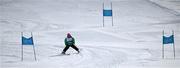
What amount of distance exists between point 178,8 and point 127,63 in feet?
40.6

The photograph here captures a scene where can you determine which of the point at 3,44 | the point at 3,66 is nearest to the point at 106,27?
the point at 3,44

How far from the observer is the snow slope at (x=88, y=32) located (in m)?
15.8

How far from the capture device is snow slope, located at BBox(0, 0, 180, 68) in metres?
15.8

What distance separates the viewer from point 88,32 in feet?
68.5

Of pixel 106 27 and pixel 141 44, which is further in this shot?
pixel 106 27

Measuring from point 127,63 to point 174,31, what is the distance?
5832 millimetres

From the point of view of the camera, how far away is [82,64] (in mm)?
15422

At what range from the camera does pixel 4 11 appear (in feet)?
89.4

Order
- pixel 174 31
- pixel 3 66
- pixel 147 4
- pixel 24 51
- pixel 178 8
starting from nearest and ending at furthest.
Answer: pixel 3 66 → pixel 24 51 → pixel 174 31 → pixel 178 8 → pixel 147 4

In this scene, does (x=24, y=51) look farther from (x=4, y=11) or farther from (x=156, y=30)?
(x=4, y=11)

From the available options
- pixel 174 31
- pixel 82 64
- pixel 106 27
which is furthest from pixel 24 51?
pixel 174 31

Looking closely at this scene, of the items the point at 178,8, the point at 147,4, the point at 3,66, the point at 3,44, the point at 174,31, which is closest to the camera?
the point at 3,66

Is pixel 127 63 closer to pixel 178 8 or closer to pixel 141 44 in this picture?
pixel 141 44

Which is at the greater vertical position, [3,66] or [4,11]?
[4,11]
